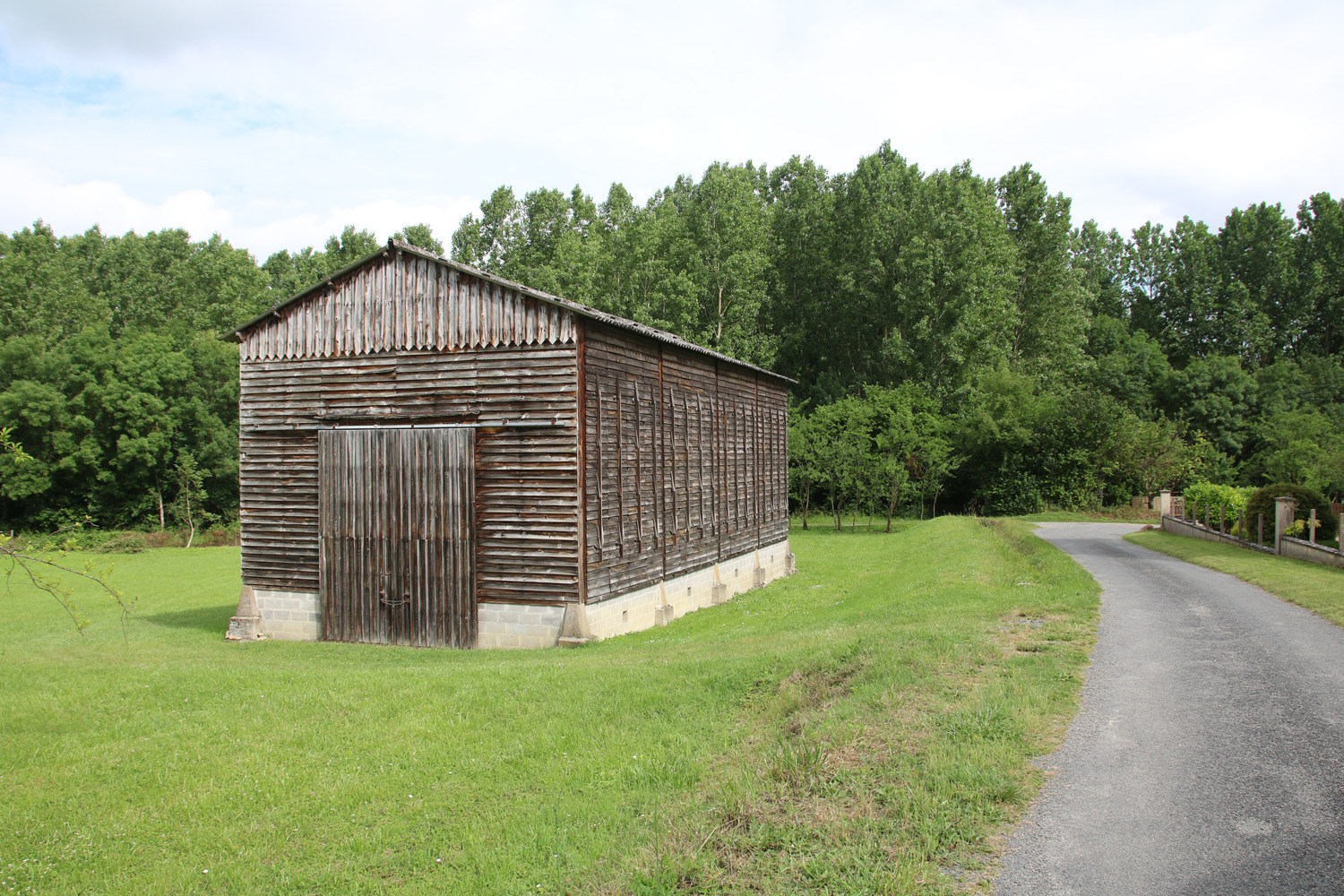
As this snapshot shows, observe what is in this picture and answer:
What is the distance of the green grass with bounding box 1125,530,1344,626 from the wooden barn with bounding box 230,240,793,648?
12058mm

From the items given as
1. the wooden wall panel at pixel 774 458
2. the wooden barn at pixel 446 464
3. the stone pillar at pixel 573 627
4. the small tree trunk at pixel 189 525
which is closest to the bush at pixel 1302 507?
the wooden wall panel at pixel 774 458

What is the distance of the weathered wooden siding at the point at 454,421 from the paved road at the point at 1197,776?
30.9 ft

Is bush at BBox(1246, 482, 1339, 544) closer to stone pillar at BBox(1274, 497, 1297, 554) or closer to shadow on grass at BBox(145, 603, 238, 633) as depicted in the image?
stone pillar at BBox(1274, 497, 1297, 554)

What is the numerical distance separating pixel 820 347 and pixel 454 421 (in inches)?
1653

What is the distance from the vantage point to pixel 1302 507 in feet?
77.8

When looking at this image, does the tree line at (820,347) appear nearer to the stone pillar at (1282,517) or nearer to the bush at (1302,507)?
the bush at (1302,507)

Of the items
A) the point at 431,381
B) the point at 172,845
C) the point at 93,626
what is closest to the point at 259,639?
the point at 93,626

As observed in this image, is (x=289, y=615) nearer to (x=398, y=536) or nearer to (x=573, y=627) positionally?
(x=398, y=536)

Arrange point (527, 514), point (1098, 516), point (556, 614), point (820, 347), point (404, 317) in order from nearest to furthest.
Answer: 1. point (556, 614)
2. point (527, 514)
3. point (404, 317)
4. point (1098, 516)
5. point (820, 347)

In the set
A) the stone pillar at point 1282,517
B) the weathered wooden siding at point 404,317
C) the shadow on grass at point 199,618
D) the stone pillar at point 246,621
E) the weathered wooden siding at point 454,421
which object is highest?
the weathered wooden siding at point 404,317

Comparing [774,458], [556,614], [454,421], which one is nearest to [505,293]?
[454,421]

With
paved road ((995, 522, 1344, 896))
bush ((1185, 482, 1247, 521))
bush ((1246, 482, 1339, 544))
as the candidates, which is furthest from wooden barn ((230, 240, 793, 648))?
bush ((1185, 482, 1247, 521))

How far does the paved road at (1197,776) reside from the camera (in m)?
5.09

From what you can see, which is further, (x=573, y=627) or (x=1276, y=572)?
(x=1276, y=572)
